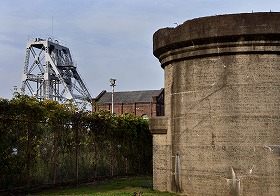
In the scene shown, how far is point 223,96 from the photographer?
23.5 feet

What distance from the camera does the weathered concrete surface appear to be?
6.91m

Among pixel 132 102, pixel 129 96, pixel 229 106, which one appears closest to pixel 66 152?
pixel 229 106

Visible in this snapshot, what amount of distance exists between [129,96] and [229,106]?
217 ft

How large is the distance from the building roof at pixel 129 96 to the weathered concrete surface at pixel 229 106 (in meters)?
61.7

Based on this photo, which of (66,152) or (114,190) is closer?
(114,190)

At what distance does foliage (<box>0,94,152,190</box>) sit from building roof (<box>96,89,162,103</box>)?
5227 cm

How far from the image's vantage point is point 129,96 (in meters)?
73.0

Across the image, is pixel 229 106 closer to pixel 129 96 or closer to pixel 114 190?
pixel 114 190

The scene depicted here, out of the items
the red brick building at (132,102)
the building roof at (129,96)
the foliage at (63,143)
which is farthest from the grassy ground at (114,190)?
the building roof at (129,96)

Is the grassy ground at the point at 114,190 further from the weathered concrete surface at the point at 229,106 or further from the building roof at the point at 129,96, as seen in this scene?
the building roof at the point at 129,96

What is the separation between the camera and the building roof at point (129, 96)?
232 ft

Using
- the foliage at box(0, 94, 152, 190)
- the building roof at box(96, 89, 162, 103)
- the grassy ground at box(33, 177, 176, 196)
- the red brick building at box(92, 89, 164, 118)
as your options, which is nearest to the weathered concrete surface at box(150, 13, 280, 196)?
the grassy ground at box(33, 177, 176, 196)

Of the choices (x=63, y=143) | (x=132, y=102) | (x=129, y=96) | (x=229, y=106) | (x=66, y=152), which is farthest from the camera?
(x=129, y=96)

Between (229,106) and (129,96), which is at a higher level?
(129,96)
